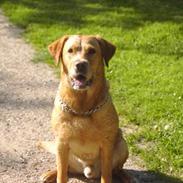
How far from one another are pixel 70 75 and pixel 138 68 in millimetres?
3607

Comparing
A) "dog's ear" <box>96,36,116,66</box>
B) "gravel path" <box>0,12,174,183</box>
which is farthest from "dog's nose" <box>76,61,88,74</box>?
"gravel path" <box>0,12,174,183</box>

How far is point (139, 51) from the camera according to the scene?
8.65 meters

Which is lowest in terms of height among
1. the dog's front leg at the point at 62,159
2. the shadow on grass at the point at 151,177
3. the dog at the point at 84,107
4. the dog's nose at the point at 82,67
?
the shadow on grass at the point at 151,177

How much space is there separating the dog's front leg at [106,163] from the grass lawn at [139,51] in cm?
75

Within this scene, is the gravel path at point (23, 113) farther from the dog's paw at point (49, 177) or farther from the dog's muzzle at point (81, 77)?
the dog's muzzle at point (81, 77)

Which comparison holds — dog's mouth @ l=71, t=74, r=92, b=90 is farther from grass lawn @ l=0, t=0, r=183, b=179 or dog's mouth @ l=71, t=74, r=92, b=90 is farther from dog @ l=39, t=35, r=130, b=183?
grass lawn @ l=0, t=0, r=183, b=179

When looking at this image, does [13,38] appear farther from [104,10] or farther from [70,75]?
[70,75]

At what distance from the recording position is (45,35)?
9.55m

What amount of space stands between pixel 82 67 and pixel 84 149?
0.73 metres

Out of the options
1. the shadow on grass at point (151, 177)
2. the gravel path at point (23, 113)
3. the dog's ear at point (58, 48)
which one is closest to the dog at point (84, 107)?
the dog's ear at point (58, 48)

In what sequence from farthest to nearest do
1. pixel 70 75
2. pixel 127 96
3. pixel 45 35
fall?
pixel 45 35
pixel 127 96
pixel 70 75

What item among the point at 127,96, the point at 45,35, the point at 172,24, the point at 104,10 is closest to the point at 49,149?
the point at 127,96

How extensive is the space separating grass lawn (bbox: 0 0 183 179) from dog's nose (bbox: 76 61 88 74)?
151 cm

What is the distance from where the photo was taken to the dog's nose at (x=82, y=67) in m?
4.30
